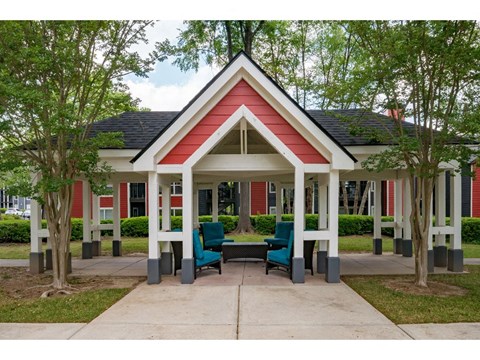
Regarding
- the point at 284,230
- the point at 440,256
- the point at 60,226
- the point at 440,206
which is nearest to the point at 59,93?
the point at 60,226

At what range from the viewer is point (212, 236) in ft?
44.8

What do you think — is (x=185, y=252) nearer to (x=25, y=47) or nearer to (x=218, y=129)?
(x=218, y=129)

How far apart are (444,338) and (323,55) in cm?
2556

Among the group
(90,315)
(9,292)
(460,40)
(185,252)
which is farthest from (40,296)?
(460,40)

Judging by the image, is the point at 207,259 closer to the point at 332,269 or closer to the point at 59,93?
the point at 332,269

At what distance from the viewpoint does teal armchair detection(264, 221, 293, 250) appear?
503 inches

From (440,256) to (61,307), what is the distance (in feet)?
34.7

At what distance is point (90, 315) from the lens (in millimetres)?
6348

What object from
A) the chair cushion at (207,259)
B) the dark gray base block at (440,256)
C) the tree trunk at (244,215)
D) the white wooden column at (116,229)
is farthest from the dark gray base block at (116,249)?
the dark gray base block at (440,256)

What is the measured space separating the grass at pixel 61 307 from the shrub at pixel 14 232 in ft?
40.5

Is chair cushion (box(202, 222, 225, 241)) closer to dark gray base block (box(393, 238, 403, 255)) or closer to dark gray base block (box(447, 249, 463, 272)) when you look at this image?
dark gray base block (box(393, 238, 403, 255))

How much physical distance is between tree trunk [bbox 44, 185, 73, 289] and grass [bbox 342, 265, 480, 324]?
267 inches

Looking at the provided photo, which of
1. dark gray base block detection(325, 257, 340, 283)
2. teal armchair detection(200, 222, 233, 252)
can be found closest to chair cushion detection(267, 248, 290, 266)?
dark gray base block detection(325, 257, 340, 283)

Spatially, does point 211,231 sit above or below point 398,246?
above
